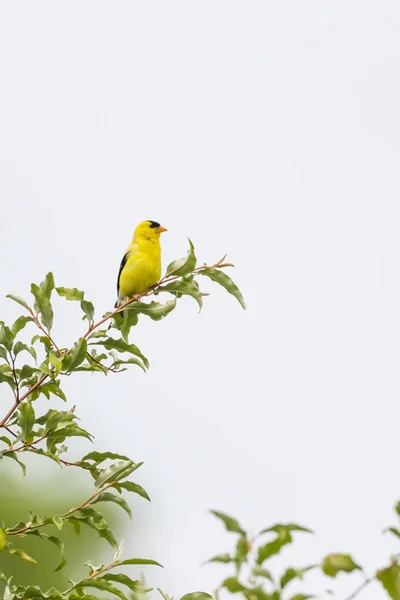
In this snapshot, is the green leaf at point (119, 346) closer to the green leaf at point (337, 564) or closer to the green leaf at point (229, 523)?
the green leaf at point (229, 523)

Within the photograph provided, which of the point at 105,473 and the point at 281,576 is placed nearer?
the point at 281,576

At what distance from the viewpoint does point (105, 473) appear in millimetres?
3582

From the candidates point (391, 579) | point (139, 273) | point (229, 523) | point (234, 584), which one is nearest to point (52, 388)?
point (229, 523)

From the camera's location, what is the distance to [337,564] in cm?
180

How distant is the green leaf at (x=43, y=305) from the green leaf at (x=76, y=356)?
0.30m

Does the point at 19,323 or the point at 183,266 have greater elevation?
the point at 183,266

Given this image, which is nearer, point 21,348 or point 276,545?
point 276,545

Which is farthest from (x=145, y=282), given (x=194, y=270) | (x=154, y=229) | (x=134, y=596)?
(x=134, y=596)

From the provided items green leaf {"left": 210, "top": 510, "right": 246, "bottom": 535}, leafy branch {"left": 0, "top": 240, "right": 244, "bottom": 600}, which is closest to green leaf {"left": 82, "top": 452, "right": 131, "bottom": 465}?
leafy branch {"left": 0, "top": 240, "right": 244, "bottom": 600}

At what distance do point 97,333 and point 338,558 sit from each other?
212 centimetres

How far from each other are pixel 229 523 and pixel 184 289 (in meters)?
2.16

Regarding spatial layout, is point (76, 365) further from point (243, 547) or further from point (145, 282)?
point (145, 282)

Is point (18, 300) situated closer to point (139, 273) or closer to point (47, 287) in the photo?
point (47, 287)

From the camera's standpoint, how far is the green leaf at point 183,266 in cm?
394
